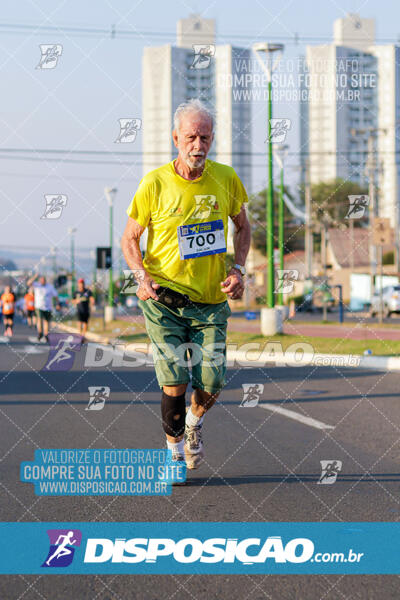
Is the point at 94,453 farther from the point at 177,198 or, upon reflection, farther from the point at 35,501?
the point at 177,198

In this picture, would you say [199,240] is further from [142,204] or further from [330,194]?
[330,194]

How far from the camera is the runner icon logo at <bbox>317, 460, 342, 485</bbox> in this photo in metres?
5.39

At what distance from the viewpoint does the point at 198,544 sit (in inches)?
158

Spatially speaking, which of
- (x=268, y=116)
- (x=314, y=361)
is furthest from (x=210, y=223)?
(x=268, y=116)

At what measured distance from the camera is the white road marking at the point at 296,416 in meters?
7.89

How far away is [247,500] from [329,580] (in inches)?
50.9

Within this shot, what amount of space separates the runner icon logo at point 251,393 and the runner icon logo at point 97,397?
152cm

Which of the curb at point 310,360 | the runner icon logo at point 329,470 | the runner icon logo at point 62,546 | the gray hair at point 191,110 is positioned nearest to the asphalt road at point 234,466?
the runner icon logo at point 329,470

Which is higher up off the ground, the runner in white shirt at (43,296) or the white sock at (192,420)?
the runner in white shirt at (43,296)

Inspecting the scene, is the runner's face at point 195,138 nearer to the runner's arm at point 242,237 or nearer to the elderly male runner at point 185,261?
the elderly male runner at point 185,261

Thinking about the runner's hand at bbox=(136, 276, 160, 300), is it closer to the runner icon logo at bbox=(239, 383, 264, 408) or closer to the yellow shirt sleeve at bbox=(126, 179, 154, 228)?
the yellow shirt sleeve at bbox=(126, 179, 154, 228)

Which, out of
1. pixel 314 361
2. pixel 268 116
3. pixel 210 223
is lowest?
pixel 314 361

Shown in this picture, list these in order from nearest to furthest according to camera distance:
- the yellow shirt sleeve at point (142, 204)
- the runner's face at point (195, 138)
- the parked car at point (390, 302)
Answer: the runner's face at point (195, 138) < the yellow shirt sleeve at point (142, 204) < the parked car at point (390, 302)

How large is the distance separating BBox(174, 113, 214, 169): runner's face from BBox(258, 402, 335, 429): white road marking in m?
3.50
